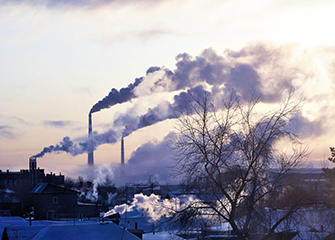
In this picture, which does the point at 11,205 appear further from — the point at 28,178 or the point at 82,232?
the point at 28,178

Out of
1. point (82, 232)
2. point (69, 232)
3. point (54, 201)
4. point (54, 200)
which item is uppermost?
point (54, 200)

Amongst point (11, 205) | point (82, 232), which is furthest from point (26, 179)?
point (82, 232)

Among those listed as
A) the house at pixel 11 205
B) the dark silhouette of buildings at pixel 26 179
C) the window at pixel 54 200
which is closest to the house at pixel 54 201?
the window at pixel 54 200

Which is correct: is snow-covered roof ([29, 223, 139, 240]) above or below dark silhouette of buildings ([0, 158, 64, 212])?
below

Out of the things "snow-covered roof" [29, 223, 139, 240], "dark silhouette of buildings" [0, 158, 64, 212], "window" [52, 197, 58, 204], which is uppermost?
"dark silhouette of buildings" [0, 158, 64, 212]

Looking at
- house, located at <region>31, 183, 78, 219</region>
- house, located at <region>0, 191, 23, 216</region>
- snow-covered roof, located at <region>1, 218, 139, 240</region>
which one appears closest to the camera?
snow-covered roof, located at <region>1, 218, 139, 240</region>

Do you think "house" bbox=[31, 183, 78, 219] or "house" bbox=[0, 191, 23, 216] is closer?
"house" bbox=[31, 183, 78, 219]

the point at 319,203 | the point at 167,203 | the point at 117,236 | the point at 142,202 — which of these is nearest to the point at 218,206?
the point at 167,203

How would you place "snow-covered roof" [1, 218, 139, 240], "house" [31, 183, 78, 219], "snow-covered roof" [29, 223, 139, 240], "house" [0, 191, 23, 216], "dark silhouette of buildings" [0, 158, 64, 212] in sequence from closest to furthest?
"snow-covered roof" [29, 223, 139, 240], "snow-covered roof" [1, 218, 139, 240], "house" [31, 183, 78, 219], "house" [0, 191, 23, 216], "dark silhouette of buildings" [0, 158, 64, 212]

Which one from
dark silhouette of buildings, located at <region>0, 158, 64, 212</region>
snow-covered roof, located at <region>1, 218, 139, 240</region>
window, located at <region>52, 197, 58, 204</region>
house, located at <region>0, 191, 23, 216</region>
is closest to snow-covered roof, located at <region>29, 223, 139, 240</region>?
snow-covered roof, located at <region>1, 218, 139, 240</region>

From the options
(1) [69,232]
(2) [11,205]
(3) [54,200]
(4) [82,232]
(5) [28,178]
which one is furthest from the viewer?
(5) [28,178]

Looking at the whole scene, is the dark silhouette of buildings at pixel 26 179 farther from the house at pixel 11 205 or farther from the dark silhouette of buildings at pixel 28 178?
the house at pixel 11 205

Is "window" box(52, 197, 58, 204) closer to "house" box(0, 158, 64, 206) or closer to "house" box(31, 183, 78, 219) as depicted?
"house" box(31, 183, 78, 219)

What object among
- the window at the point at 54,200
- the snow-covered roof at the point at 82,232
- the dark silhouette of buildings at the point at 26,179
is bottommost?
the snow-covered roof at the point at 82,232
